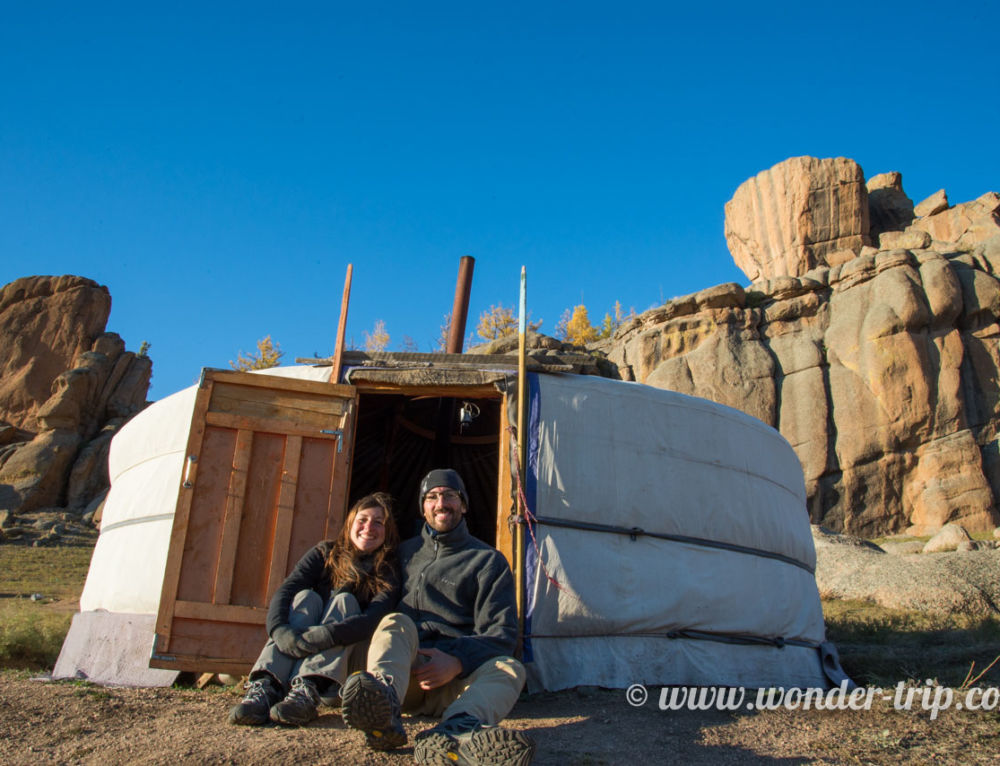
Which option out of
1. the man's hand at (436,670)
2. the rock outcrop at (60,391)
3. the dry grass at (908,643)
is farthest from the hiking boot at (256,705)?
the rock outcrop at (60,391)

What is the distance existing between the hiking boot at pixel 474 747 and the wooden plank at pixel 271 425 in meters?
2.18

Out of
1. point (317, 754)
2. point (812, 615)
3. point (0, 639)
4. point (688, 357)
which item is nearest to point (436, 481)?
point (317, 754)

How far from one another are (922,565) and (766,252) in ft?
44.4

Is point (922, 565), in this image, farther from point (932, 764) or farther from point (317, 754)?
point (317, 754)

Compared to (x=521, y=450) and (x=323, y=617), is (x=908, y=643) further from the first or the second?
(x=323, y=617)

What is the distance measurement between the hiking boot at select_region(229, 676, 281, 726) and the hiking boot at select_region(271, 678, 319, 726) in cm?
4

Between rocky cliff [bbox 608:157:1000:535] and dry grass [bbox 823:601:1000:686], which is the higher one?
rocky cliff [bbox 608:157:1000:535]

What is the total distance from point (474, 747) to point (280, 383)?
2509 mm

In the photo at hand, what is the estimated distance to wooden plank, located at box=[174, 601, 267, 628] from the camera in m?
3.62

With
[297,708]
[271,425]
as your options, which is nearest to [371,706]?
[297,708]

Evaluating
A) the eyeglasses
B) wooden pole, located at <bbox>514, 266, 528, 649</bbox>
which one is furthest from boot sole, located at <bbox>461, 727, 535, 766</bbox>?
wooden pole, located at <bbox>514, 266, 528, 649</bbox>

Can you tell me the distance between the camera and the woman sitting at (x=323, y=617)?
254 cm

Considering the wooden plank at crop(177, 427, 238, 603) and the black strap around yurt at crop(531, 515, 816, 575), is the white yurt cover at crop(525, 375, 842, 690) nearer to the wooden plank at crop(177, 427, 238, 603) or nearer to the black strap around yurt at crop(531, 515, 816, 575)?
the black strap around yurt at crop(531, 515, 816, 575)

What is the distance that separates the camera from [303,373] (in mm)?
4469
